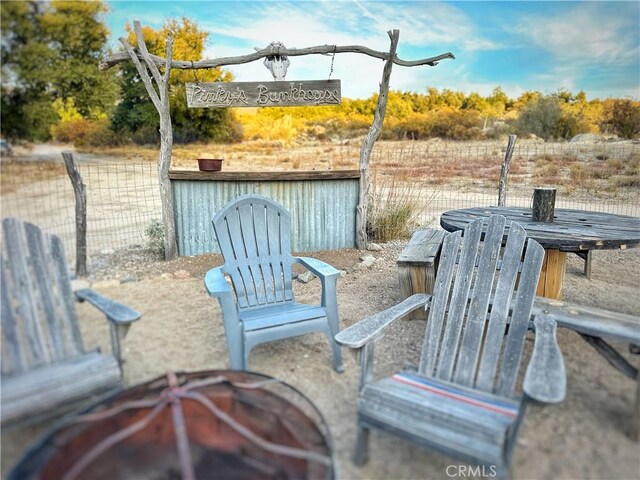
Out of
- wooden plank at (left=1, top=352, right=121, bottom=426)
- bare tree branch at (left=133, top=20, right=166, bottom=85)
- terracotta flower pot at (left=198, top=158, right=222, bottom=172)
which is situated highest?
bare tree branch at (left=133, top=20, right=166, bottom=85)

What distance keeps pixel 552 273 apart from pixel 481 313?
1290 millimetres

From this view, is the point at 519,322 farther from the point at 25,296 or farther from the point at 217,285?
the point at 25,296

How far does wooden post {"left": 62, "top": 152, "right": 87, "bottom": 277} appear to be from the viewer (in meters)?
1.89

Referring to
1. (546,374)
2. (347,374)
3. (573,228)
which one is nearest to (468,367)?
(546,374)

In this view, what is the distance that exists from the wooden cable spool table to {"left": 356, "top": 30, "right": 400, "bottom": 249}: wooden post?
1279 millimetres

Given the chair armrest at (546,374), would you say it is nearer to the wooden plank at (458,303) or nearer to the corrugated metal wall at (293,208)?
the wooden plank at (458,303)

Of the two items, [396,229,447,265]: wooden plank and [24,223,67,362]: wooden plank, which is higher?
[24,223,67,362]: wooden plank

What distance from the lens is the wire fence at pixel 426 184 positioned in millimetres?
1799

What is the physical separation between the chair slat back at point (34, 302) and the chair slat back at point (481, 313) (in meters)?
1.52

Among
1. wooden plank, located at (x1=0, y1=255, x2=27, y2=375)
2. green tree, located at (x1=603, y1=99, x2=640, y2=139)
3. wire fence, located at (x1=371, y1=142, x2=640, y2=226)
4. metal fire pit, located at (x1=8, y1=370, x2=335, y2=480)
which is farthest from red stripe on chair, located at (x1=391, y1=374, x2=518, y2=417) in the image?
green tree, located at (x1=603, y1=99, x2=640, y2=139)

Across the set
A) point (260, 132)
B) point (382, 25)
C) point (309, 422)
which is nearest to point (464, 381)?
point (309, 422)

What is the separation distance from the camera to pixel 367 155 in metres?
4.73

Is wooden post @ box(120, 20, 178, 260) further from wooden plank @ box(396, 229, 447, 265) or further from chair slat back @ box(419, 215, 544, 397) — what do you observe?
chair slat back @ box(419, 215, 544, 397)

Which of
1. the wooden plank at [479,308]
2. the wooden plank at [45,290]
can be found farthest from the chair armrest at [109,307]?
the wooden plank at [479,308]
